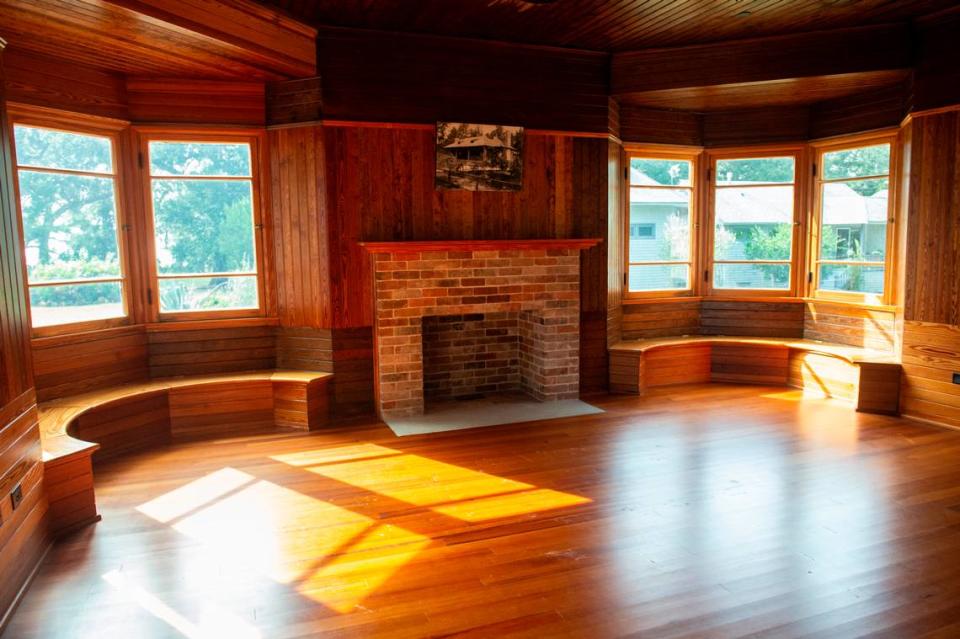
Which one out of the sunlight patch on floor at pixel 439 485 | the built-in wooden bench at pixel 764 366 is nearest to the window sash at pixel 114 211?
the sunlight patch on floor at pixel 439 485

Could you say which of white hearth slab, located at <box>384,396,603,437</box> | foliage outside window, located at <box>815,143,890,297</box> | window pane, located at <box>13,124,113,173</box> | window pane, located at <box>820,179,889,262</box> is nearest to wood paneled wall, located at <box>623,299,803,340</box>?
foliage outside window, located at <box>815,143,890,297</box>

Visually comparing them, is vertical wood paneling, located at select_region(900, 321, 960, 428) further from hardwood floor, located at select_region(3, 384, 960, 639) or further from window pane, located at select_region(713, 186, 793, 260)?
window pane, located at select_region(713, 186, 793, 260)

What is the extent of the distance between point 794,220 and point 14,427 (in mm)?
6749

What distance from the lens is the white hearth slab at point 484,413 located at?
530 cm

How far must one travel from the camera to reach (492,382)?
250 inches

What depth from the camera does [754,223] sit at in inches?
270

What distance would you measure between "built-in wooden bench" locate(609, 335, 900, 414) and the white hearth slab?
84cm

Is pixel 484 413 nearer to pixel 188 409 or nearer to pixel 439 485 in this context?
pixel 439 485

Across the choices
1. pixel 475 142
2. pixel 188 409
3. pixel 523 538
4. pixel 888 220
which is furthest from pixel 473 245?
pixel 888 220

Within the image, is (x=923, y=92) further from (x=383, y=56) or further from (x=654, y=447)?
(x=383, y=56)

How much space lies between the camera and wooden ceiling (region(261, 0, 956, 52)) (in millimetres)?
4816

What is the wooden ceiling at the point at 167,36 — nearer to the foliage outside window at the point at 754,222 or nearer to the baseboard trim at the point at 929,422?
the foliage outside window at the point at 754,222

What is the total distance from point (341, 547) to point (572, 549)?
1.16 m

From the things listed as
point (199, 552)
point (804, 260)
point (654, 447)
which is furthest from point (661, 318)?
point (199, 552)
